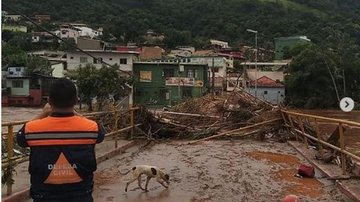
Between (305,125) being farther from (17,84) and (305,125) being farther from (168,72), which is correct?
(17,84)

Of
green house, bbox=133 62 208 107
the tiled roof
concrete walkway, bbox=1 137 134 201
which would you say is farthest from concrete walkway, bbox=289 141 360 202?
the tiled roof

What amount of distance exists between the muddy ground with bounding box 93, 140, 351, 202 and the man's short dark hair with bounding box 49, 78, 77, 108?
14.8 feet

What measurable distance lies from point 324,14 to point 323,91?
9927cm

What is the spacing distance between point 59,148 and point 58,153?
0.10 feet

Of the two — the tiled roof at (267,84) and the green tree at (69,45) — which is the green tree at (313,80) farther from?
the green tree at (69,45)

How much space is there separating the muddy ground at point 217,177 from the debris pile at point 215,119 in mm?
2649

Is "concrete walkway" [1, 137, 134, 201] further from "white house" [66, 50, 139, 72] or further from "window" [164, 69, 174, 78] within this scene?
"window" [164, 69, 174, 78]

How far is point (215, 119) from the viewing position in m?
18.7

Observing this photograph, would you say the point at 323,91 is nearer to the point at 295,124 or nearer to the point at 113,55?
the point at 113,55

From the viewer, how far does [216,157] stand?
40.8 feet

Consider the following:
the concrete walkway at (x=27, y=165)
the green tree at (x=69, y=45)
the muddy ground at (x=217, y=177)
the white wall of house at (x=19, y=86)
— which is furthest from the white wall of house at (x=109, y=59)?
the muddy ground at (x=217, y=177)

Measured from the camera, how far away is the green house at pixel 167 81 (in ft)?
194

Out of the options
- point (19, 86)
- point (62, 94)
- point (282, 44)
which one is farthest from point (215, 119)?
point (282, 44)

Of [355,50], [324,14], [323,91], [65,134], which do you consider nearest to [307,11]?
[324,14]
